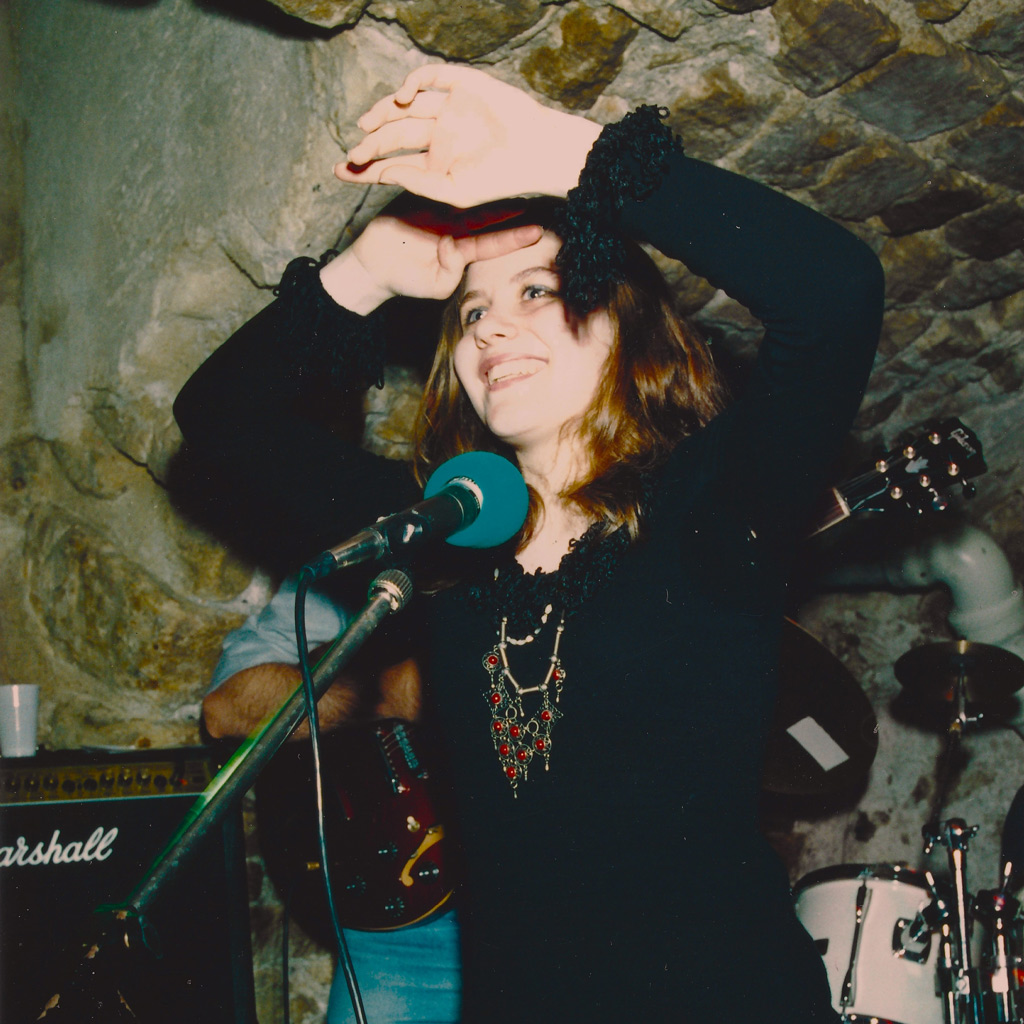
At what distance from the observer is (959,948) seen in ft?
6.81

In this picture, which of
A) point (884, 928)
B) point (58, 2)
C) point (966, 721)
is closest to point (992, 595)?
point (966, 721)

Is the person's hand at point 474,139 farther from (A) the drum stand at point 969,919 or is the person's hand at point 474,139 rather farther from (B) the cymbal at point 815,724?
(A) the drum stand at point 969,919

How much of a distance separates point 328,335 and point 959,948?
2.15 m

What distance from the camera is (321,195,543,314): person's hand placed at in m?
1.47

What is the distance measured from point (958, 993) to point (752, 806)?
1.36 meters

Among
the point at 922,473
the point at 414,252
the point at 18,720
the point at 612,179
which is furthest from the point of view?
the point at 922,473

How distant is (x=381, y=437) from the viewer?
8.03ft

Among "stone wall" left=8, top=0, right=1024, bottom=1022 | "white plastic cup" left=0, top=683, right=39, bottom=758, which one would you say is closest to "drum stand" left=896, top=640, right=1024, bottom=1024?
"stone wall" left=8, top=0, right=1024, bottom=1022

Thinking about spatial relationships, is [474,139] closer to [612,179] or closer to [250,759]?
[612,179]

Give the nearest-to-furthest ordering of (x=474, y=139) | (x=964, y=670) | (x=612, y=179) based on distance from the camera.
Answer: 1. (x=612, y=179)
2. (x=474, y=139)
3. (x=964, y=670)

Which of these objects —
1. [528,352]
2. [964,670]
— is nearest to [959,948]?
[964,670]

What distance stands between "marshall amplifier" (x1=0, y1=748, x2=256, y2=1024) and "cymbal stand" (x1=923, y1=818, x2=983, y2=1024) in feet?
5.64

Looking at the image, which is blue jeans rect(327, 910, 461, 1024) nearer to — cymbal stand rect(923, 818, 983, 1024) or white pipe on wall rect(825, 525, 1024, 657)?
cymbal stand rect(923, 818, 983, 1024)

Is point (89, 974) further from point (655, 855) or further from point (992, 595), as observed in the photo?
point (992, 595)
